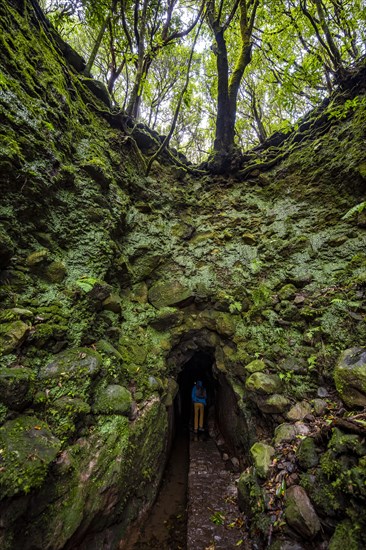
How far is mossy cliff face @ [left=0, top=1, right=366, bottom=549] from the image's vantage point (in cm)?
247

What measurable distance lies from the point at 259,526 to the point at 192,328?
3.09 m

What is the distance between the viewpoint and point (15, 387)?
7.86ft

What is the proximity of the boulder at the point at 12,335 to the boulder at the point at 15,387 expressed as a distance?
9.4 inches

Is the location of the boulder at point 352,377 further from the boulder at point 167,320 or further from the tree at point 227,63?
the tree at point 227,63

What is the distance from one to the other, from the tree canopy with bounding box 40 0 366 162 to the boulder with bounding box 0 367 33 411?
566cm

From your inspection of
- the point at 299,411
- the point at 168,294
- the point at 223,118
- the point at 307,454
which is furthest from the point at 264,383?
the point at 223,118

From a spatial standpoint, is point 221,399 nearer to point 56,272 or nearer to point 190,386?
point 190,386

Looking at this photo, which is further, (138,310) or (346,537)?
(138,310)

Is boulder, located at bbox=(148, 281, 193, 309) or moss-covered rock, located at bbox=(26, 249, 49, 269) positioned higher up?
moss-covered rock, located at bbox=(26, 249, 49, 269)

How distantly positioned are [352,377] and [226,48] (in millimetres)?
9089

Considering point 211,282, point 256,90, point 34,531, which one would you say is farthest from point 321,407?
point 256,90

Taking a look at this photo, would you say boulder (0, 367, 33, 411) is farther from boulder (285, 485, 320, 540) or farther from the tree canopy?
the tree canopy

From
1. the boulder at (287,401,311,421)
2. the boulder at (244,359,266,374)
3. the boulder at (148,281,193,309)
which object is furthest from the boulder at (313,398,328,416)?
the boulder at (148,281,193,309)

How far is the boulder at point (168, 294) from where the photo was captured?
5129mm
